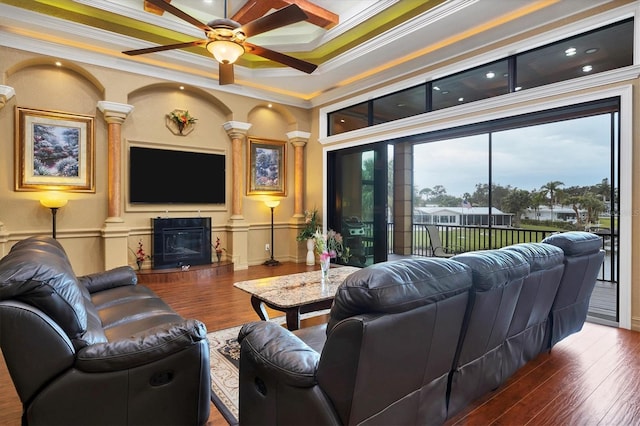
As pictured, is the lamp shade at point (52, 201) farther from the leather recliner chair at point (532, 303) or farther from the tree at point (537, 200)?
the tree at point (537, 200)

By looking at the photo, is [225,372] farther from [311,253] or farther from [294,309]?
[311,253]

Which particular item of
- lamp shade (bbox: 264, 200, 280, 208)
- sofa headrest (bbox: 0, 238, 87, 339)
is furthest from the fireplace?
sofa headrest (bbox: 0, 238, 87, 339)

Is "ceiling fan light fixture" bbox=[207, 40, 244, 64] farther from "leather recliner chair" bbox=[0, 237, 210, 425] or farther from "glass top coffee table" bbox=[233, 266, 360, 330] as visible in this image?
"leather recliner chair" bbox=[0, 237, 210, 425]

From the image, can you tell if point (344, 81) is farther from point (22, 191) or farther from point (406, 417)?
point (406, 417)

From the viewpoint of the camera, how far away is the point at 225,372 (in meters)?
2.46

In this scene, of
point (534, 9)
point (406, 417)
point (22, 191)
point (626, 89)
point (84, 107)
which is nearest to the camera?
point (406, 417)

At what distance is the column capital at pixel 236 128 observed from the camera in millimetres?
6383

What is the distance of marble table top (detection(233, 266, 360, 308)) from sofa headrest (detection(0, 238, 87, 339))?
1.33 metres

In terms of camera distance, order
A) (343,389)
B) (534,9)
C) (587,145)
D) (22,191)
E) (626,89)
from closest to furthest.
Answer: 1. (343,389)
2. (626,89)
3. (534,9)
4. (22,191)
5. (587,145)

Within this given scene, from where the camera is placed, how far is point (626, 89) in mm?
3318

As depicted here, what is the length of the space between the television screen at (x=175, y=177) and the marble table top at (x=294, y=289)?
325 centimetres

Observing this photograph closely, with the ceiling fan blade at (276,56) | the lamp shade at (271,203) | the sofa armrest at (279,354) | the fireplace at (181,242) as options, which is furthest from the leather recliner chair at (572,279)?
the fireplace at (181,242)

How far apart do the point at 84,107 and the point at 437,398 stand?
5.87m

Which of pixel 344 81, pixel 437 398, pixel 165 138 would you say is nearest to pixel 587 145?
pixel 344 81
